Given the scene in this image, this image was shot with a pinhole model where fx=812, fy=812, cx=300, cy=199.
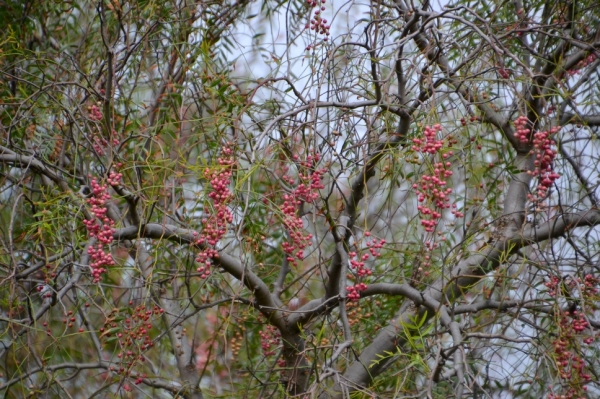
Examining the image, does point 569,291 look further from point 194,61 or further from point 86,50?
point 86,50

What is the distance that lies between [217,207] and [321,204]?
44.5 inches

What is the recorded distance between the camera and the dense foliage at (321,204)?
2025 mm

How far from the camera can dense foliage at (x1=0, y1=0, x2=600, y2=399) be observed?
2.03m

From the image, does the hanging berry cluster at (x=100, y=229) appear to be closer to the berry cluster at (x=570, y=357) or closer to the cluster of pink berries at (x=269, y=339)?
the cluster of pink berries at (x=269, y=339)

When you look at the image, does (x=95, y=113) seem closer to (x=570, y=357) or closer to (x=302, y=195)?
(x=302, y=195)

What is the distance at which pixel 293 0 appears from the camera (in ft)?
11.1

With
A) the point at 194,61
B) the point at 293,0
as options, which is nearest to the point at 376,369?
the point at 194,61

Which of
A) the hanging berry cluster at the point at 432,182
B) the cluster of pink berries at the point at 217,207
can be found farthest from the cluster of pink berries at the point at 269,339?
the hanging berry cluster at the point at 432,182

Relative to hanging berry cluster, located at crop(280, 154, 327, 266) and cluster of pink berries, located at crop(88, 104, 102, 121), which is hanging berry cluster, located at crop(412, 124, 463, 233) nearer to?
hanging berry cluster, located at crop(280, 154, 327, 266)

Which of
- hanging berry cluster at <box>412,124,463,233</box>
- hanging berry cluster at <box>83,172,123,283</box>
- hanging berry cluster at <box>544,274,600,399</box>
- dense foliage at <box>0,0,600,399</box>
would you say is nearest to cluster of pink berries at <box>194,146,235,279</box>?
dense foliage at <box>0,0,600,399</box>

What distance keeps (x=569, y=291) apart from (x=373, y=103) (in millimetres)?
746

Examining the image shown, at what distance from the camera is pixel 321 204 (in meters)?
2.96

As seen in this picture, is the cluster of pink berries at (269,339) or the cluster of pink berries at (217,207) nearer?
the cluster of pink berries at (217,207)

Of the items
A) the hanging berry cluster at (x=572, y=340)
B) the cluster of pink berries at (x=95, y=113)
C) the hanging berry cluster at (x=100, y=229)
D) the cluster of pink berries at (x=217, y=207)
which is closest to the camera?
the cluster of pink berries at (x=217, y=207)
